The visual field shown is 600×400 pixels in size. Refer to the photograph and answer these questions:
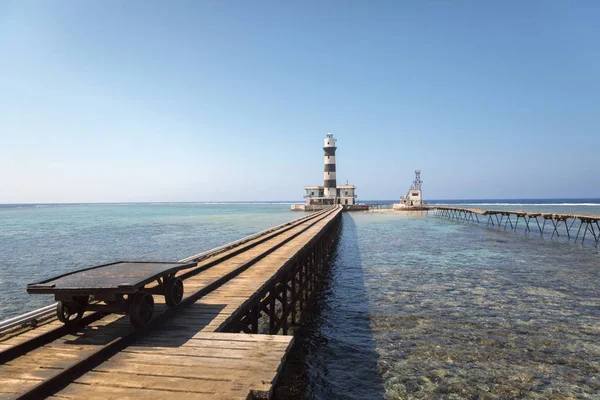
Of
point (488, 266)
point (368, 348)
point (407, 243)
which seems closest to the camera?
point (368, 348)

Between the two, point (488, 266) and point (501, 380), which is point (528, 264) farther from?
point (501, 380)

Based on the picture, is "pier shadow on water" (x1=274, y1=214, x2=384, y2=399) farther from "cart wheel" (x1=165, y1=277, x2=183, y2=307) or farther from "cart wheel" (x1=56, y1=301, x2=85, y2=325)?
"cart wheel" (x1=56, y1=301, x2=85, y2=325)

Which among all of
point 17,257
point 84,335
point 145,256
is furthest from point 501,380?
point 17,257

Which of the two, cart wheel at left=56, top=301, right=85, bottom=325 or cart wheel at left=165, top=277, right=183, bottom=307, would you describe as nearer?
cart wheel at left=56, top=301, right=85, bottom=325

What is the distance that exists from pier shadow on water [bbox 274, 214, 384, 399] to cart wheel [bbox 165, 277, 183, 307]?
3.19 metres

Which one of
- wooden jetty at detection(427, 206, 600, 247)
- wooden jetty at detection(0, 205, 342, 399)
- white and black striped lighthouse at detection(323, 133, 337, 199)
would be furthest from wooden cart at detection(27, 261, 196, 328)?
white and black striped lighthouse at detection(323, 133, 337, 199)

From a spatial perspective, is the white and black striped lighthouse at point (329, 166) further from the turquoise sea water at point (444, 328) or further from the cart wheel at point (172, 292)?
the cart wheel at point (172, 292)

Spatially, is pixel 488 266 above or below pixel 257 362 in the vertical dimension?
below

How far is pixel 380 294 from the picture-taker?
49.7 feet

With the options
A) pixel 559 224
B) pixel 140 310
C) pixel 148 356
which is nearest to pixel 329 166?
pixel 559 224

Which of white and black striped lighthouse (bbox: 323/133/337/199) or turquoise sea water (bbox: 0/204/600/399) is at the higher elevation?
white and black striped lighthouse (bbox: 323/133/337/199)

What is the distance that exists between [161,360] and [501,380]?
742cm

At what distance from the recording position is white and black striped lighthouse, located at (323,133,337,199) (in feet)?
283

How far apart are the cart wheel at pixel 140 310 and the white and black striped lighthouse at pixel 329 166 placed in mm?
81879
